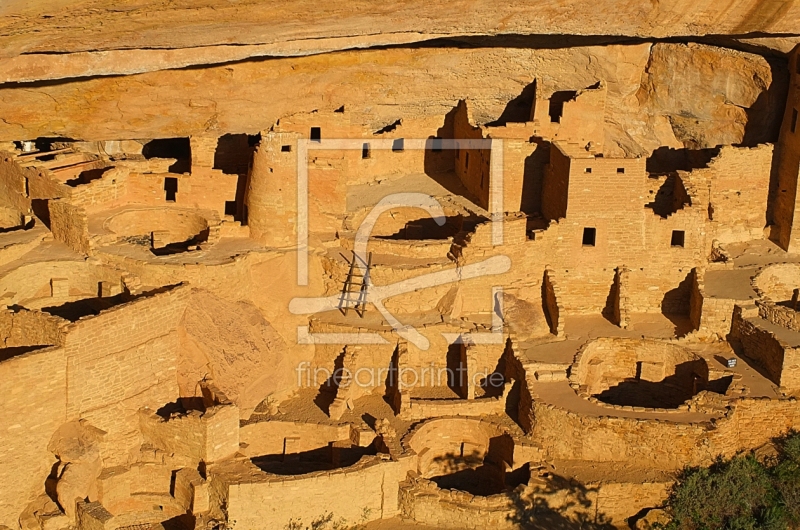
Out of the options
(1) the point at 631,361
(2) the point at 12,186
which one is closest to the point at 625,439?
(1) the point at 631,361

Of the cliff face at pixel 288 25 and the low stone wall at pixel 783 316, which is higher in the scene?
the cliff face at pixel 288 25

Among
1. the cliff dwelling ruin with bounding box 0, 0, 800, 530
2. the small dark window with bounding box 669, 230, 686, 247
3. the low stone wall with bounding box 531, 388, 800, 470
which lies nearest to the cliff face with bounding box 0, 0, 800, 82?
the cliff dwelling ruin with bounding box 0, 0, 800, 530

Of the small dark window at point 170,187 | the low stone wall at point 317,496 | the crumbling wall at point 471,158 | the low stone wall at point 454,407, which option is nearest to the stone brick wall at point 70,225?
the small dark window at point 170,187

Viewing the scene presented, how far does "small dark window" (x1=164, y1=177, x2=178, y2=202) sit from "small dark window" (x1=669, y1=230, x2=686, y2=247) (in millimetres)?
10082

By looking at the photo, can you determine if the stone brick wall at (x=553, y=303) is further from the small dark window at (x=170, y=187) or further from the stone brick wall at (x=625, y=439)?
the small dark window at (x=170, y=187)

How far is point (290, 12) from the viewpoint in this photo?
21.5 meters

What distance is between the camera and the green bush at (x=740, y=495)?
917 inches

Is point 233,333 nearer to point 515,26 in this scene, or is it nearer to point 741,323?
→ point 515,26

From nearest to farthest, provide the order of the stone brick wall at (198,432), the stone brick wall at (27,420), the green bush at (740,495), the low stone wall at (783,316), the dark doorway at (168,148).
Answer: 1. the stone brick wall at (27,420)
2. the stone brick wall at (198,432)
3. the green bush at (740,495)
4. the low stone wall at (783,316)
5. the dark doorway at (168,148)

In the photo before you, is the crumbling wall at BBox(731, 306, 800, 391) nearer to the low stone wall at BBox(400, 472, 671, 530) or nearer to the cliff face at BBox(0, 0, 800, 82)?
the low stone wall at BBox(400, 472, 671, 530)

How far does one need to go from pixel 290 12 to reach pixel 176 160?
25.4ft

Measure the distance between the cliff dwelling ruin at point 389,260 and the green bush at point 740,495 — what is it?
1.41 ft

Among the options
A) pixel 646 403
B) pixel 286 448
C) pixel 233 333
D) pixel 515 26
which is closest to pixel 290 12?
pixel 515 26

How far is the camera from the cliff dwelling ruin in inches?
880
